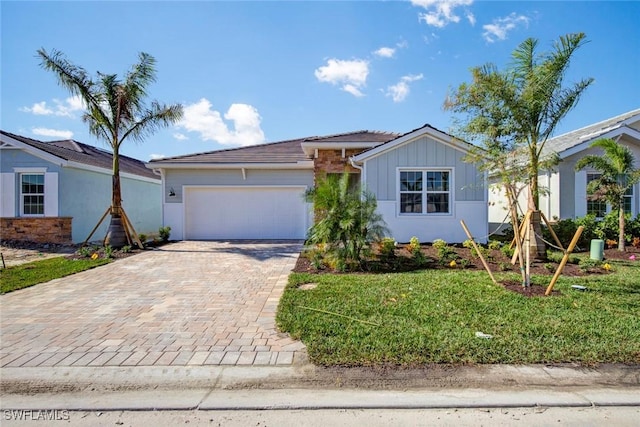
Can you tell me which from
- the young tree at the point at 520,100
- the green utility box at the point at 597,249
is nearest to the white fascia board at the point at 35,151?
the young tree at the point at 520,100

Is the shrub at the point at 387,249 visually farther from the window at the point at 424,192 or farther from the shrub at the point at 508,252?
the shrub at the point at 508,252

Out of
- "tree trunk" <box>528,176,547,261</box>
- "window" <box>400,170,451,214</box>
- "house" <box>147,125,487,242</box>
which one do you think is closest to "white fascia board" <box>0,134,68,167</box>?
"house" <box>147,125,487,242</box>

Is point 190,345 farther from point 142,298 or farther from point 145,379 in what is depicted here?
point 142,298

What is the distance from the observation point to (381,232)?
7676 millimetres

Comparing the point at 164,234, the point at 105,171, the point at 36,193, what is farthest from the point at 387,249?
the point at 36,193

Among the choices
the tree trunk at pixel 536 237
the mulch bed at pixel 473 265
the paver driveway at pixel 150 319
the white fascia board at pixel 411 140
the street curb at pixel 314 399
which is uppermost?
the white fascia board at pixel 411 140

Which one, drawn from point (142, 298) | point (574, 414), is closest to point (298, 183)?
point (142, 298)

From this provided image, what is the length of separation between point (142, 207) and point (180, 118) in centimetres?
828

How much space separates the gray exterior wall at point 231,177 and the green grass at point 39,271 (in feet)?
17.8

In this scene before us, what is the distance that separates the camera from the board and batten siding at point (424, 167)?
11211mm

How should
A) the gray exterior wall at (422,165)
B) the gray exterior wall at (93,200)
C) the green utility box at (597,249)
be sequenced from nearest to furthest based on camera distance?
the green utility box at (597,249), the gray exterior wall at (422,165), the gray exterior wall at (93,200)

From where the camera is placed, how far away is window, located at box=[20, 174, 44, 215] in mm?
13023

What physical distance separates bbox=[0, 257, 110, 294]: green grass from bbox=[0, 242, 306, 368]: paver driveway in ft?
1.21

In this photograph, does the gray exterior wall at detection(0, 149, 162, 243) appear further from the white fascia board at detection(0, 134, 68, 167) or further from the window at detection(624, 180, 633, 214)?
the window at detection(624, 180, 633, 214)
